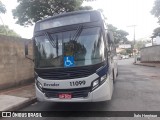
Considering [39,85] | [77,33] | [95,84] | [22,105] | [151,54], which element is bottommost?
[22,105]

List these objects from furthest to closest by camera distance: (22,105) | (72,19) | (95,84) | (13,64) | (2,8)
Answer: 1. (2,8)
2. (13,64)
3. (22,105)
4. (72,19)
5. (95,84)

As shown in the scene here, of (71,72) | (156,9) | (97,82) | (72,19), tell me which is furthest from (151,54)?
(71,72)

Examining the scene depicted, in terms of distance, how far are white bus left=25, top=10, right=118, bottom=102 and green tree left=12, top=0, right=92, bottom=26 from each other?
986 cm

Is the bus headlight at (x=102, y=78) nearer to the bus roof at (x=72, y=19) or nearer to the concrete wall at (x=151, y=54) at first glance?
the bus roof at (x=72, y=19)

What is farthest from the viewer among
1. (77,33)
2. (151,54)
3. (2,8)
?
(151,54)

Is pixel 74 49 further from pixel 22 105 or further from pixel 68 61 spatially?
pixel 22 105

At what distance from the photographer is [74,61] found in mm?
5699

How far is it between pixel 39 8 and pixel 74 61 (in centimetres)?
1088

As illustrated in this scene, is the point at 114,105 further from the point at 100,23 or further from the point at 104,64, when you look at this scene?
the point at 100,23

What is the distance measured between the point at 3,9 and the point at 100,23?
8.87 m

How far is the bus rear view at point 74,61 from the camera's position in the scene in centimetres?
560

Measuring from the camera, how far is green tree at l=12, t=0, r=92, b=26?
15.3 m

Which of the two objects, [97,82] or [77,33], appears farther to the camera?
[77,33]

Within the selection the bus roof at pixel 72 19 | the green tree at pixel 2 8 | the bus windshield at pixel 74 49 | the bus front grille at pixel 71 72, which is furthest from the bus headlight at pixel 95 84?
the green tree at pixel 2 8
